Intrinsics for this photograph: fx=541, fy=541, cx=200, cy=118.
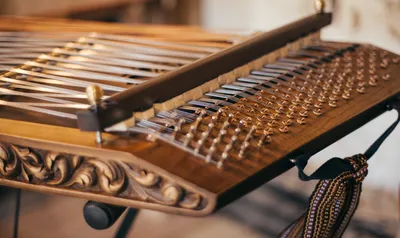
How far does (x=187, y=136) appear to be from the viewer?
87 centimetres

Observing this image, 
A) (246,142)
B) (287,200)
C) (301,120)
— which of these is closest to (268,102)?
(301,120)

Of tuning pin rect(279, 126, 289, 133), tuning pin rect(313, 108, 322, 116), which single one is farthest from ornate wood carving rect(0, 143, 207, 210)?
tuning pin rect(313, 108, 322, 116)

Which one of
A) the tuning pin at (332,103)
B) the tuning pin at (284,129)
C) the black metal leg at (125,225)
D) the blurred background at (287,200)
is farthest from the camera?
the blurred background at (287,200)

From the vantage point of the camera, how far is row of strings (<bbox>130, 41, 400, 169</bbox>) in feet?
2.88

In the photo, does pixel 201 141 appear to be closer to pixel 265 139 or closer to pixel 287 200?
pixel 265 139

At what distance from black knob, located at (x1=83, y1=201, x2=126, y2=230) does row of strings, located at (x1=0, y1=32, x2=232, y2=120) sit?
18 cm

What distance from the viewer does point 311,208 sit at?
1036 millimetres

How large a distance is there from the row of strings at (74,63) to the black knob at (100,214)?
0.18 meters

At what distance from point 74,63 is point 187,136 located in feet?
1.71

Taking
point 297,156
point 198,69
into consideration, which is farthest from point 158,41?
point 297,156

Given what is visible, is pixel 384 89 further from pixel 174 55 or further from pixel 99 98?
pixel 99 98

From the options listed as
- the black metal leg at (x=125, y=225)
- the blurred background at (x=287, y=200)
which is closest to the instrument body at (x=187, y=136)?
the black metal leg at (x=125, y=225)

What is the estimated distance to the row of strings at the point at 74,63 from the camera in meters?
1.10

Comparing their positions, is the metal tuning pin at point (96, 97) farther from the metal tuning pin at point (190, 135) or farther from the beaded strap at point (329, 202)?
the beaded strap at point (329, 202)
